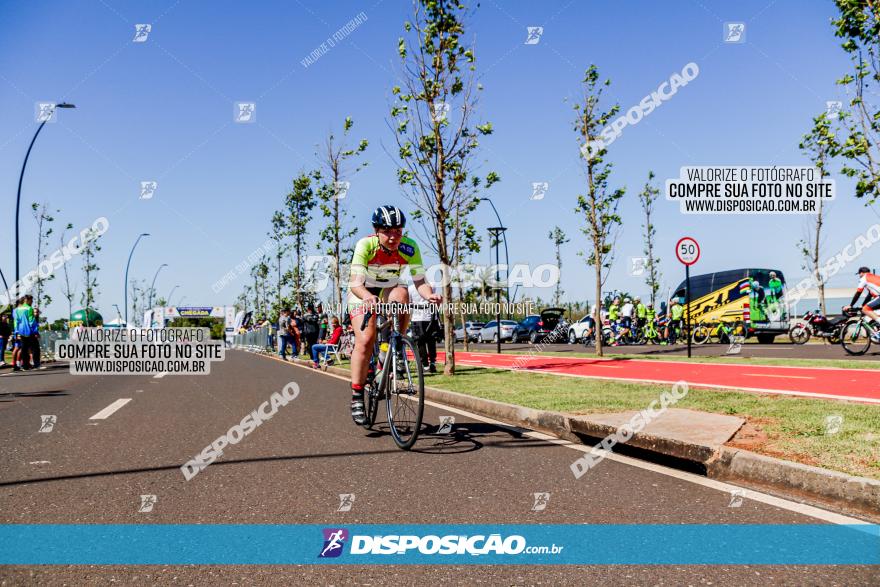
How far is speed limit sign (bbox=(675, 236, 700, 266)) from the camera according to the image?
53.6 feet

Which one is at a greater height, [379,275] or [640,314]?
[379,275]

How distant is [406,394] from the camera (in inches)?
218

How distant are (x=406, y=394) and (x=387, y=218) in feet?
5.08

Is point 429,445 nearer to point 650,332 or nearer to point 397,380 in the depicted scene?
point 397,380

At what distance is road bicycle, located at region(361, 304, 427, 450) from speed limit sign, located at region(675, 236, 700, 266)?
40.6 ft

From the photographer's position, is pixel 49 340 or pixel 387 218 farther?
pixel 49 340

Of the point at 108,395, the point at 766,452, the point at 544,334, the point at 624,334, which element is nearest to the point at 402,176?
the point at 108,395

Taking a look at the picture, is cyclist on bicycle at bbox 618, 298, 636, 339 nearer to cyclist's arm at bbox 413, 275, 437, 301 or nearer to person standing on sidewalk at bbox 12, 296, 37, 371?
person standing on sidewalk at bbox 12, 296, 37, 371

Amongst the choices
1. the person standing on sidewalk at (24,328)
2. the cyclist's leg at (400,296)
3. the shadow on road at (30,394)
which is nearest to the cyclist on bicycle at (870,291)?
the cyclist's leg at (400,296)

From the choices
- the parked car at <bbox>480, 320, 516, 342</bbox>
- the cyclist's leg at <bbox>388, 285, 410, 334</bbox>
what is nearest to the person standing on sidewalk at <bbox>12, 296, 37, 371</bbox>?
the cyclist's leg at <bbox>388, 285, 410, 334</bbox>

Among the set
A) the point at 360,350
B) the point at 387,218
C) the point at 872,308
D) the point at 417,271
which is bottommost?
the point at 360,350

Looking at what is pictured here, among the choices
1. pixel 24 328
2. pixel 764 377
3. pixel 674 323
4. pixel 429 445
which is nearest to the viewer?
pixel 429 445

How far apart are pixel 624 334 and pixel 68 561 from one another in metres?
28.6

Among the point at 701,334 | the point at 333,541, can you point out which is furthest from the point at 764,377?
the point at 701,334
